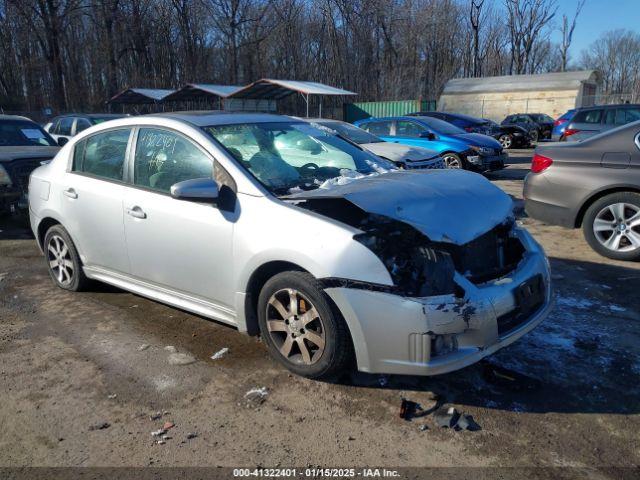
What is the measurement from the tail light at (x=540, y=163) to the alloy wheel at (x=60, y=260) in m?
5.41

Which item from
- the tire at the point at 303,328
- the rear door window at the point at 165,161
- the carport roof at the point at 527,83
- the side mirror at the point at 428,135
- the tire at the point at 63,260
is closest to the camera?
the tire at the point at 303,328

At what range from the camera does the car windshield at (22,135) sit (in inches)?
337

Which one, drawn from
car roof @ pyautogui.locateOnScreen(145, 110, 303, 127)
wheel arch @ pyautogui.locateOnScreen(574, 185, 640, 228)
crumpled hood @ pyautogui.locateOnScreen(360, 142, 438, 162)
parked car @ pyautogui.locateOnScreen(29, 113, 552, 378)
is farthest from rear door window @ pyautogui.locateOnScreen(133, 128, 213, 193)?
crumpled hood @ pyautogui.locateOnScreen(360, 142, 438, 162)

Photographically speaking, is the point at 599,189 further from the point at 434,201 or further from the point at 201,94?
the point at 201,94

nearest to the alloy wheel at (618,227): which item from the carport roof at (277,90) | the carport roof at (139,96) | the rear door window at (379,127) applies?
the rear door window at (379,127)

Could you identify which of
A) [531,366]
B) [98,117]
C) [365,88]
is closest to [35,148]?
[98,117]

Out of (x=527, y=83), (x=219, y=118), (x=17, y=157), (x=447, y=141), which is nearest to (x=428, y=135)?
(x=447, y=141)

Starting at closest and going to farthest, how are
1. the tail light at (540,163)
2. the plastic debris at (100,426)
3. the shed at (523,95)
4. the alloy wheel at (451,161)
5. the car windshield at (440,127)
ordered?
the plastic debris at (100,426), the tail light at (540,163), the alloy wheel at (451,161), the car windshield at (440,127), the shed at (523,95)

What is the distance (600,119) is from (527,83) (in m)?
20.7

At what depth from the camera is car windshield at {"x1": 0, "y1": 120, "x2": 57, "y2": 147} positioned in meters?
8.57

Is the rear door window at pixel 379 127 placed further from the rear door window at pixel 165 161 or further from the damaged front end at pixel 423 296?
the damaged front end at pixel 423 296

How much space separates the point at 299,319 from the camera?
328 centimetres

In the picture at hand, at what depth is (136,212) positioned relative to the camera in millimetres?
4066

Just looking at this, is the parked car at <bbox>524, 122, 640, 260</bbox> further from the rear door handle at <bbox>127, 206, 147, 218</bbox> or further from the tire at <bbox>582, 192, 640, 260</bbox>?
the rear door handle at <bbox>127, 206, 147, 218</bbox>
